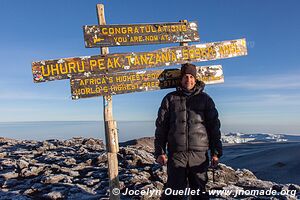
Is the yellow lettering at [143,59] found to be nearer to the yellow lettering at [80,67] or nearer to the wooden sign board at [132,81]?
the wooden sign board at [132,81]

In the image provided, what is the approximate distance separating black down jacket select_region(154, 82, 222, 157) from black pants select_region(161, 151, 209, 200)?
0.14 m

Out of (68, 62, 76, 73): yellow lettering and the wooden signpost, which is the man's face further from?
(68, 62, 76, 73): yellow lettering

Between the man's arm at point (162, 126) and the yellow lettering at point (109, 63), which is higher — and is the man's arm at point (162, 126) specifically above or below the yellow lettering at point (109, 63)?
below

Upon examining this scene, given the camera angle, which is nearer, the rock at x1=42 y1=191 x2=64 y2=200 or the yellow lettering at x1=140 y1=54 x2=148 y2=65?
the yellow lettering at x1=140 y1=54 x2=148 y2=65

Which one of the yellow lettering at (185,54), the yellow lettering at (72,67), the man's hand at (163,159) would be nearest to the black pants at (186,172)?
the man's hand at (163,159)

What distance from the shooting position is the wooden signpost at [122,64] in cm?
671

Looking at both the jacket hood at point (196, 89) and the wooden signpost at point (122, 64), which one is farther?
the wooden signpost at point (122, 64)

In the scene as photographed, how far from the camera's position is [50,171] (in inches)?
406

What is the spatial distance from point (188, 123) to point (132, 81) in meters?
1.75

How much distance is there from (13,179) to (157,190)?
197 inches

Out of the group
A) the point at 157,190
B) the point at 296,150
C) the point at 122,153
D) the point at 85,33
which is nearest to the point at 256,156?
the point at 296,150

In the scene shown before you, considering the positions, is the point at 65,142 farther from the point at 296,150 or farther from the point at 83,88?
the point at 296,150

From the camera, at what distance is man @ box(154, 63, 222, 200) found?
6.14m

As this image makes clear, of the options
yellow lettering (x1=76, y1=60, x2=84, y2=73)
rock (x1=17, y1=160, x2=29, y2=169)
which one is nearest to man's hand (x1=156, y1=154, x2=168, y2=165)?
yellow lettering (x1=76, y1=60, x2=84, y2=73)
